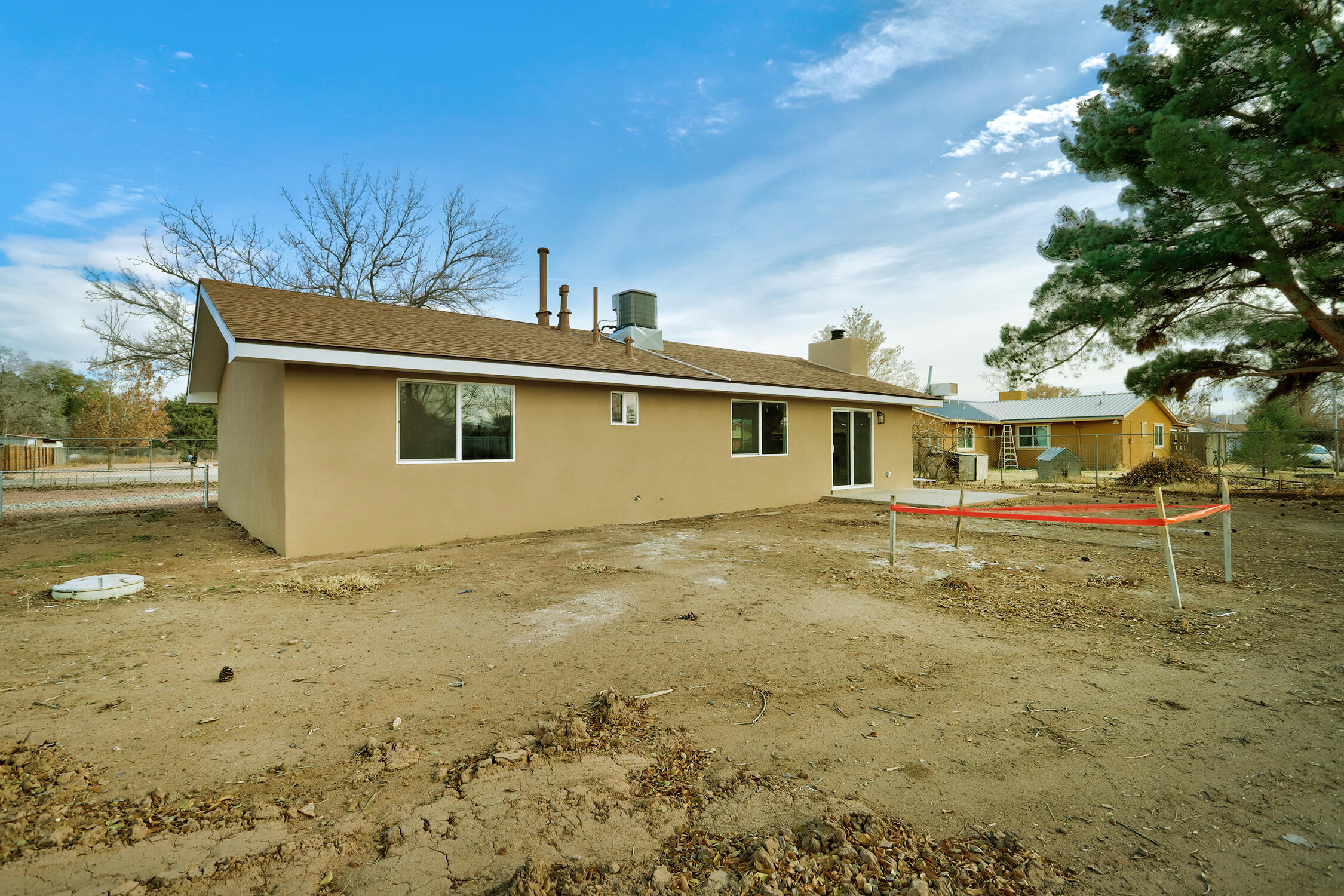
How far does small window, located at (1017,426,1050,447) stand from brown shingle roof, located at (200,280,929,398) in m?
19.8

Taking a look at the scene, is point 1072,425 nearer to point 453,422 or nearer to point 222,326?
point 453,422

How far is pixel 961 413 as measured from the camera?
30.8m

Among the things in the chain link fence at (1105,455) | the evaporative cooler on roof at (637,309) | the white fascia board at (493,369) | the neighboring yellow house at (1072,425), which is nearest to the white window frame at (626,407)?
the white fascia board at (493,369)

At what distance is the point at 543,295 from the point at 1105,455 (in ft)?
91.2

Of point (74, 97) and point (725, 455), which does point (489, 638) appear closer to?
point (725, 455)

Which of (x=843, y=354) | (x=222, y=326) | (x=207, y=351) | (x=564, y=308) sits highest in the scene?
(x=564, y=308)

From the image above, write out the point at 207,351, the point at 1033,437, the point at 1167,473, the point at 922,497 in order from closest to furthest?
1. the point at 207,351
2. the point at 922,497
3. the point at 1167,473
4. the point at 1033,437

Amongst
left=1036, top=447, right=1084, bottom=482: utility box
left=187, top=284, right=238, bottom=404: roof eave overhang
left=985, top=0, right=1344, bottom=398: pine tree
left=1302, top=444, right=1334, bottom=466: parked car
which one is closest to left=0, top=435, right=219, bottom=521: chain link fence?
left=187, top=284, right=238, bottom=404: roof eave overhang

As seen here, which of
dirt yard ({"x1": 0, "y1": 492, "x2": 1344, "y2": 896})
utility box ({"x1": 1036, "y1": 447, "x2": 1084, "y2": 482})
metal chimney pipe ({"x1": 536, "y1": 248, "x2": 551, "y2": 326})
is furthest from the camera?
utility box ({"x1": 1036, "y1": 447, "x2": 1084, "y2": 482})

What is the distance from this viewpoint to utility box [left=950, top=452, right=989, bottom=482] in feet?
67.4

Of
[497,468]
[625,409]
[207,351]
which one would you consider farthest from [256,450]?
[625,409]

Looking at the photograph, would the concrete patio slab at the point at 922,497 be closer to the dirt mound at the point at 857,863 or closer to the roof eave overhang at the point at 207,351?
the dirt mound at the point at 857,863

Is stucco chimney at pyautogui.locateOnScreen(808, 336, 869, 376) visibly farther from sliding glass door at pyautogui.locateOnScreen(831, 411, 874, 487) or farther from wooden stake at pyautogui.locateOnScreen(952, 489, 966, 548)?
wooden stake at pyautogui.locateOnScreen(952, 489, 966, 548)

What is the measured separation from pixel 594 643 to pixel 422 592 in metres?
2.57
